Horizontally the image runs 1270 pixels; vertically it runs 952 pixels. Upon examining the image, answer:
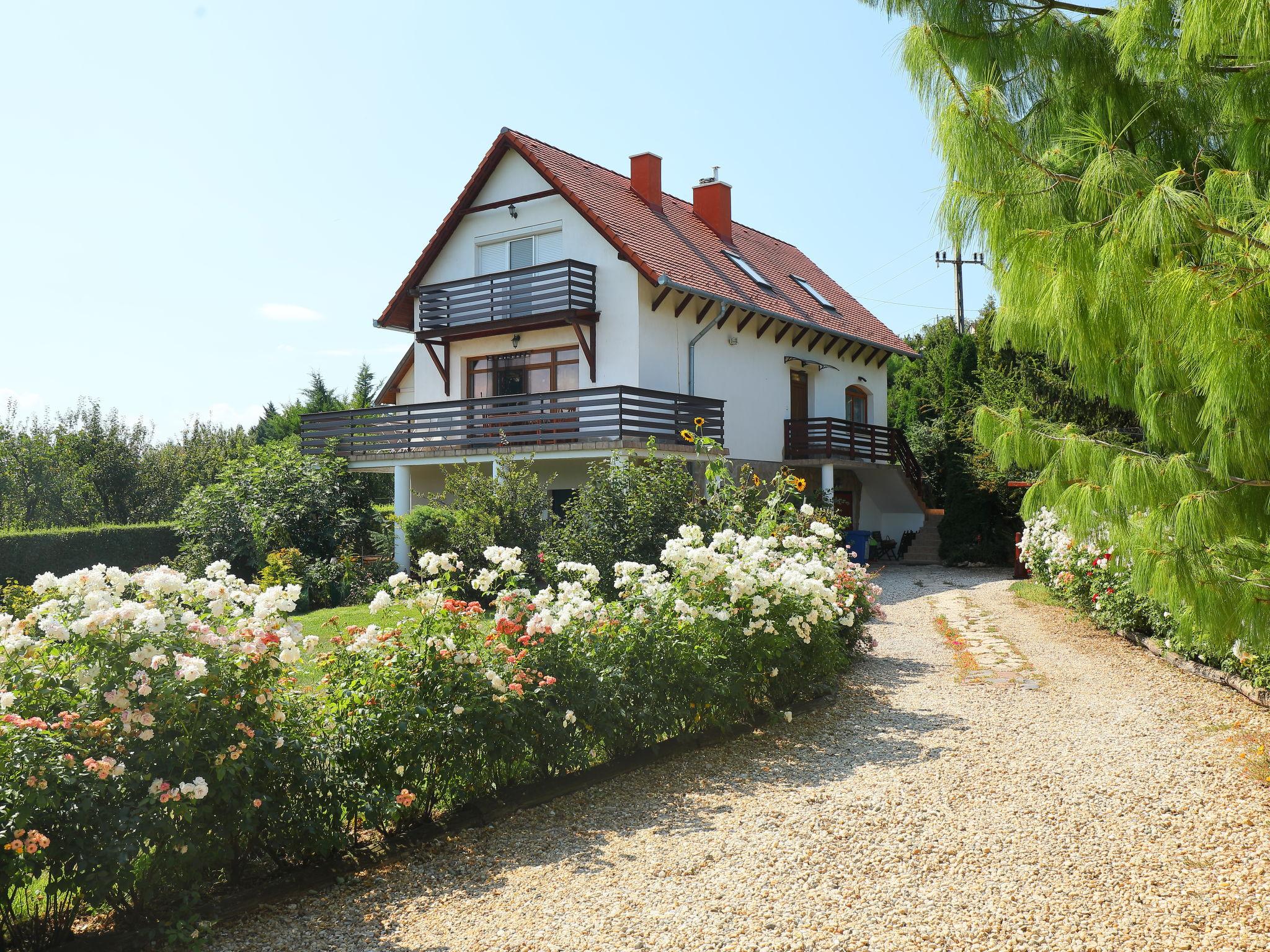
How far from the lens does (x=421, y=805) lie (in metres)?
4.85

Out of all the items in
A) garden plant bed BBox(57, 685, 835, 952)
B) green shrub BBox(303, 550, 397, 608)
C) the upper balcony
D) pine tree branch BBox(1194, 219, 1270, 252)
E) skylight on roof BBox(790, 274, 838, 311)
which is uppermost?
skylight on roof BBox(790, 274, 838, 311)

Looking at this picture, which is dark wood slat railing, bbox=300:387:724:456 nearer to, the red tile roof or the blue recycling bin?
the red tile roof

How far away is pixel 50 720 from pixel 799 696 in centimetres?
537

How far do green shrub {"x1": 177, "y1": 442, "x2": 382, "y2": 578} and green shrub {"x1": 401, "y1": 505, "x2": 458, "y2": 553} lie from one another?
9.12ft

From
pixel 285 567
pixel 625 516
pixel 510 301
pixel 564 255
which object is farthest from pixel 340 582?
pixel 564 255

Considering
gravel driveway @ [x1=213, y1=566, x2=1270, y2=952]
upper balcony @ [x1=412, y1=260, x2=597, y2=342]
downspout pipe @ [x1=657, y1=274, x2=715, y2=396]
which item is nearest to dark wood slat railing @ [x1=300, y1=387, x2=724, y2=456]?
downspout pipe @ [x1=657, y1=274, x2=715, y2=396]

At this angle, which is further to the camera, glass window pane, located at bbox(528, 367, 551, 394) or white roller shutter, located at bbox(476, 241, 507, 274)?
white roller shutter, located at bbox(476, 241, 507, 274)

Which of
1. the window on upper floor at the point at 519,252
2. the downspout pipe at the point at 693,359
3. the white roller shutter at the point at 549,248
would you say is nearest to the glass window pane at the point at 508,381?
the window on upper floor at the point at 519,252

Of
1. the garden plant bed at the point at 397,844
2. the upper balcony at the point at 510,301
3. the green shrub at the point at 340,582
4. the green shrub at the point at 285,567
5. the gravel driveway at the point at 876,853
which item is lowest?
the gravel driveway at the point at 876,853

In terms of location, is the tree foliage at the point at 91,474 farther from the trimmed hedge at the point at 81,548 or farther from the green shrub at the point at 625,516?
the green shrub at the point at 625,516

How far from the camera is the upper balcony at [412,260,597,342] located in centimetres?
1800

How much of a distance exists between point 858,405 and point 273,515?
48.6 ft

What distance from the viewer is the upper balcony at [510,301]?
59.1ft

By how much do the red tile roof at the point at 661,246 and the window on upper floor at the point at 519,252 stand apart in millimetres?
926
